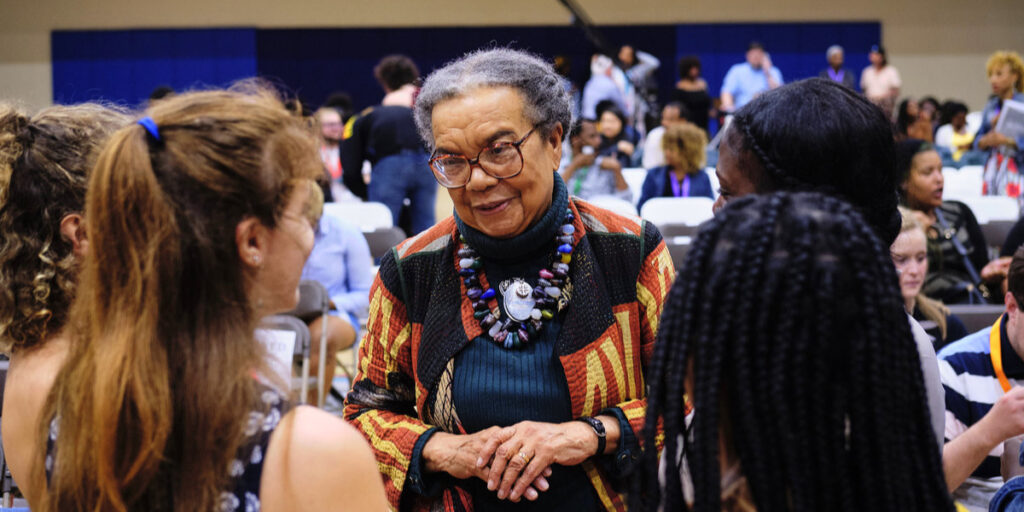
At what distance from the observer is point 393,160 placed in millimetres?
6055

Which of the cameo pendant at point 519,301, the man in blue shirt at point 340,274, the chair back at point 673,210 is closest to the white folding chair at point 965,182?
the chair back at point 673,210

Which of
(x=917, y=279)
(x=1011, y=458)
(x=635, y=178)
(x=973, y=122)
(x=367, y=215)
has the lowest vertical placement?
(x=1011, y=458)

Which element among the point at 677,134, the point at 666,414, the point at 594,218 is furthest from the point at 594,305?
the point at 677,134

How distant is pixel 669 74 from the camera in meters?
16.3

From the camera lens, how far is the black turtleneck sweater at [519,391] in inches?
67.8

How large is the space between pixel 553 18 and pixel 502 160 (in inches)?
584

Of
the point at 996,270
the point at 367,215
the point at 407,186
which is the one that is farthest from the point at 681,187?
the point at 996,270

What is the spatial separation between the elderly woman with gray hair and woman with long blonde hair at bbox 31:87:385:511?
2.12 feet

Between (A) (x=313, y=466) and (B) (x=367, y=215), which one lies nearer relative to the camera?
(A) (x=313, y=466)

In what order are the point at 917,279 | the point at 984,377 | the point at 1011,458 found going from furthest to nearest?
the point at 917,279 → the point at 984,377 → the point at 1011,458

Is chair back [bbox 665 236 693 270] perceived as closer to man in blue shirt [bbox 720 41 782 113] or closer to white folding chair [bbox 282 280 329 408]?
white folding chair [bbox 282 280 329 408]

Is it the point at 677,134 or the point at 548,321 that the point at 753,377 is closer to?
the point at 548,321

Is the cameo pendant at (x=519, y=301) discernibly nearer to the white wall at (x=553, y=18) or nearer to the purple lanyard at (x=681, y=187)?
the purple lanyard at (x=681, y=187)

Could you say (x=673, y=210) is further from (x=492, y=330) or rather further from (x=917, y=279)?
(x=492, y=330)
